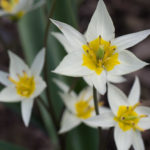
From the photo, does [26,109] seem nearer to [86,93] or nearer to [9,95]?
[9,95]

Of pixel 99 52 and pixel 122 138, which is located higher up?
pixel 99 52

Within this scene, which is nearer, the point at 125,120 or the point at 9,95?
the point at 125,120

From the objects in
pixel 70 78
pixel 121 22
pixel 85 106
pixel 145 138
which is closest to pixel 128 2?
pixel 121 22

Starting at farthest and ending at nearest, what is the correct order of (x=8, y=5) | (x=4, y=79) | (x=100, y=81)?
(x=8, y=5) → (x=4, y=79) → (x=100, y=81)

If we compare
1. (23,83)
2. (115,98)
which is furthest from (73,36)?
(23,83)

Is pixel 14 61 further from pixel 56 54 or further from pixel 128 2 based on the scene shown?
pixel 128 2

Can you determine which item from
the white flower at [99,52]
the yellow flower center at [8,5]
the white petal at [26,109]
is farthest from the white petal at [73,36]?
the yellow flower center at [8,5]
